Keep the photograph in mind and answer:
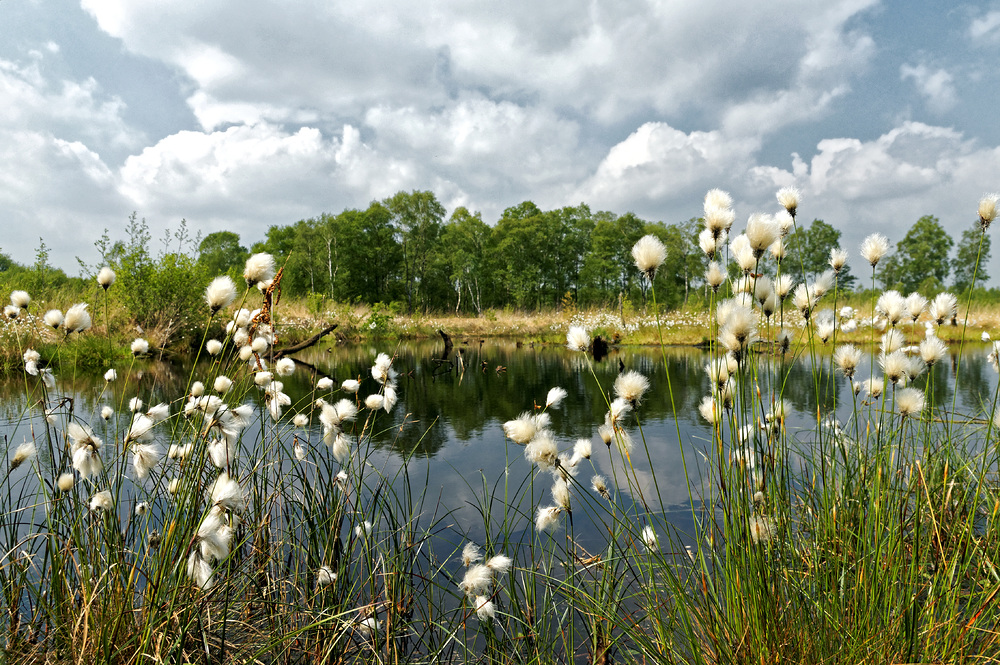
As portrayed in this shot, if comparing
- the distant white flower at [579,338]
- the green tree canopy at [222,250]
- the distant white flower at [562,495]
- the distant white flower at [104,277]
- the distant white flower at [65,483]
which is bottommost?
the distant white flower at [562,495]

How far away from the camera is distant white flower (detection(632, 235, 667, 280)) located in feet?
4.36

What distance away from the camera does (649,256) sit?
1350mm

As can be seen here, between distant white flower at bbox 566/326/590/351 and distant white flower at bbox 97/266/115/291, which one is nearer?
distant white flower at bbox 566/326/590/351

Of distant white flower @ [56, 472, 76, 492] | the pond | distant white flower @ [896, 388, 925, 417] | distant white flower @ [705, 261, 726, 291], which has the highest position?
distant white flower @ [705, 261, 726, 291]

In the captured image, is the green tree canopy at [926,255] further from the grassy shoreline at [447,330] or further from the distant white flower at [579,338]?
the distant white flower at [579,338]

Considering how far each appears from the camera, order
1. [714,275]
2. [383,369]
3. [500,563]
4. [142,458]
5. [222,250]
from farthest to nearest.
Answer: [222,250] < [383,369] < [500,563] < [142,458] < [714,275]

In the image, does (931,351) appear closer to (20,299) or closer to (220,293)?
(220,293)

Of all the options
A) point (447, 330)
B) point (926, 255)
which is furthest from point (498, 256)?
point (926, 255)

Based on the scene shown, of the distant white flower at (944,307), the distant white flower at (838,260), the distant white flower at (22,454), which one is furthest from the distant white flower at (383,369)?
the distant white flower at (944,307)

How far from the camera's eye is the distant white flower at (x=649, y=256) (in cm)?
133

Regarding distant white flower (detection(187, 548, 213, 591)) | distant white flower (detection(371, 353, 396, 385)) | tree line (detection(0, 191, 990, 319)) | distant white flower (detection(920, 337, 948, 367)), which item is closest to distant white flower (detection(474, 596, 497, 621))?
distant white flower (detection(187, 548, 213, 591))

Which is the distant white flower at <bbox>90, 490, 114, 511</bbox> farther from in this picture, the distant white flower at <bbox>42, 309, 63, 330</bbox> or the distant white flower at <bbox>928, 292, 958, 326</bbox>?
the distant white flower at <bbox>928, 292, 958, 326</bbox>

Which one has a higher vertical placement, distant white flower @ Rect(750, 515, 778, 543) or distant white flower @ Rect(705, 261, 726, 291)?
distant white flower @ Rect(705, 261, 726, 291)

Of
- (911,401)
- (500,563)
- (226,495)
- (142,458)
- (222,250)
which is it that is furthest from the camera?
(222,250)
